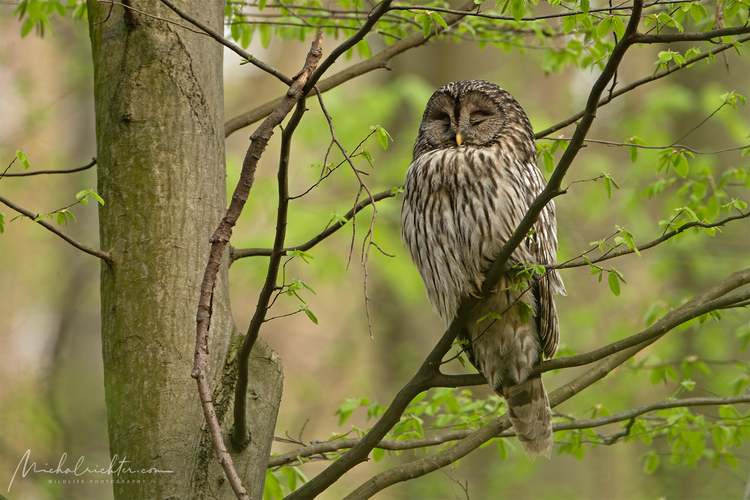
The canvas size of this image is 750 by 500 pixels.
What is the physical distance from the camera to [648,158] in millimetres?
7379

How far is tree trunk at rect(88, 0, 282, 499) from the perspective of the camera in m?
2.43

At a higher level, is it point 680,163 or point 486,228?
point 680,163

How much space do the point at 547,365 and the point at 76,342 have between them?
26.6 feet

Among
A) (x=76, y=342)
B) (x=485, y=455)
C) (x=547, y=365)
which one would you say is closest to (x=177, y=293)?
(x=547, y=365)

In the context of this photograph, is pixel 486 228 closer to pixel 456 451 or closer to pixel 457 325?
pixel 457 325

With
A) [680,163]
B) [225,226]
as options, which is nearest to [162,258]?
[225,226]

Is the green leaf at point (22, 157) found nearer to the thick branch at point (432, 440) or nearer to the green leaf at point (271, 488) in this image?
the thick branch at point (432, 440)

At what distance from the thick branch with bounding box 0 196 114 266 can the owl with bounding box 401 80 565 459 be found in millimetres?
1518

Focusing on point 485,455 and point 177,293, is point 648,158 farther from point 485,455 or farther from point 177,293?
point 177,293

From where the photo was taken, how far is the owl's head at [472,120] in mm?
3613

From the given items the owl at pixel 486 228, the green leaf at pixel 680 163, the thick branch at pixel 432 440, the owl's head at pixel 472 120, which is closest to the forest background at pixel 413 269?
the owl's head at pixel 472 120

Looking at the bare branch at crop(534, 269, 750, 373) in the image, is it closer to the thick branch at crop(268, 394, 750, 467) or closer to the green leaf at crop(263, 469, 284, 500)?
the thick branch at crop(268, 394, 750, 467)

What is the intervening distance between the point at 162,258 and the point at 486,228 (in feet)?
4.86

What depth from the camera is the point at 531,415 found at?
11.8 ft
